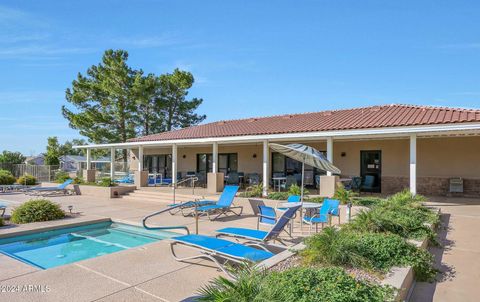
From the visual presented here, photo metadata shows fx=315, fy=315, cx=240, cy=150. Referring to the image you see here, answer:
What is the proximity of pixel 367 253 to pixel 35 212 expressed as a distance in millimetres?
9371

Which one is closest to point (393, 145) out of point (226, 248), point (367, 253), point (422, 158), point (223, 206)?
point (422, 158)

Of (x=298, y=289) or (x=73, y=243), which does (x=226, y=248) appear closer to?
(x=298, y=289)

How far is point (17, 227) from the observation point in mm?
8531

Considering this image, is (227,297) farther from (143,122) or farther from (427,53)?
(143,122)

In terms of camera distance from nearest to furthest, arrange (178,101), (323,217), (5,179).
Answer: (323,217) → (5,179) → (178,101)

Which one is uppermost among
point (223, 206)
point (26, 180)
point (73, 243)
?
point (223, 206)

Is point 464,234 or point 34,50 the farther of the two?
point 34,50

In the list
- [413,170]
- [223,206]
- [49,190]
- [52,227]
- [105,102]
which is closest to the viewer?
[52,227]

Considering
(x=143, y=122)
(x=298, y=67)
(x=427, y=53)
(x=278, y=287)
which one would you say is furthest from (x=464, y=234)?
(x=143, y=122)

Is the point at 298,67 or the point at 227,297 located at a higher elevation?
the point at 298,67

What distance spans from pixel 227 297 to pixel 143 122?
34303 mm

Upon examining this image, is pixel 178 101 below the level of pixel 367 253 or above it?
above

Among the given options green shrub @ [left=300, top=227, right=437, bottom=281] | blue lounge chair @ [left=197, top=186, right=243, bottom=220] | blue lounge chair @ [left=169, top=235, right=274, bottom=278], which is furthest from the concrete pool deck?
blue lounge chair @ [left=197, top=186, right=243, bottom=220]

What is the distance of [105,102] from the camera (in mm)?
33031
